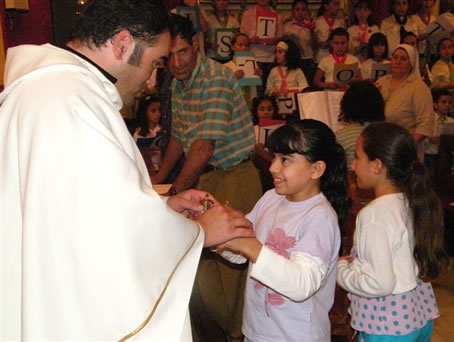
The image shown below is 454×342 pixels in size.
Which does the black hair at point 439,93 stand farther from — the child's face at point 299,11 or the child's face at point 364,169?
the child's face at point 364,169

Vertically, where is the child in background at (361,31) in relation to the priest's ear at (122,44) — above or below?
below

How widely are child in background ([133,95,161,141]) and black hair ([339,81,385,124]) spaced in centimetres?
203

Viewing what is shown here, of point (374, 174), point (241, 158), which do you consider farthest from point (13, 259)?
point (241, 158)

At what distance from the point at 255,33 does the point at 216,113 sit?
4.00 meters

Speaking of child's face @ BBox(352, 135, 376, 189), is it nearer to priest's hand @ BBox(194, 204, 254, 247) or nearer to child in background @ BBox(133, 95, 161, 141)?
priest's hand @ BBox(194, 204, 254, 247)

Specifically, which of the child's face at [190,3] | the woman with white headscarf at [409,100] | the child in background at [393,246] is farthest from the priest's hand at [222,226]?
the child's face at [190,3]

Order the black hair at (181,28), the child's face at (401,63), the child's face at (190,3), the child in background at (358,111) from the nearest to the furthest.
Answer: the black hair at (181,28), the child in background at (358,111), the child's face at (401,63), the child's face at (190,3)

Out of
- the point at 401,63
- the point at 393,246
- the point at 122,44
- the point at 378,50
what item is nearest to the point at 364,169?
the point at 393,246

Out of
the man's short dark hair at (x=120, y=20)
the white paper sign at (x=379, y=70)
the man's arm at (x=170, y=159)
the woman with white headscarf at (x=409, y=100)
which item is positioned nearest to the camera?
the man's short dark hair at (x=120, y=20)

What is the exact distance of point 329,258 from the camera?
1.85 metres

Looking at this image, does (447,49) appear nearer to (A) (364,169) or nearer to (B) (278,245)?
(A) (364,169)

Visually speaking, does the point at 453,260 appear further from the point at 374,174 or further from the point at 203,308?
the point at 374,174

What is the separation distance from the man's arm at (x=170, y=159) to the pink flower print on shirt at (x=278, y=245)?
159 cm

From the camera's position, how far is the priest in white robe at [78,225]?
1.35 m
